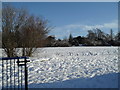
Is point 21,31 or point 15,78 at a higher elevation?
point 21,31

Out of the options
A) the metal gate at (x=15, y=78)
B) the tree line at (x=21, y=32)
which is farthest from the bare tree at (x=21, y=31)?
the metal gate at (x=15, y=78)

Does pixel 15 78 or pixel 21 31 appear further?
pixel 21 31

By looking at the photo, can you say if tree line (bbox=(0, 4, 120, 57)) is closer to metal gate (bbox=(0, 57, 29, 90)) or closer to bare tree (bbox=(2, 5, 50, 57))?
bare tree (bbox=(2, 5, 50, 57))

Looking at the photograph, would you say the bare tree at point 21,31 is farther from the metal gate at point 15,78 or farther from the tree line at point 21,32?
the metal gate at point 15,78

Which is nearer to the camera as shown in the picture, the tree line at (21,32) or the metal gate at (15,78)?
the metal gate at (15,78)

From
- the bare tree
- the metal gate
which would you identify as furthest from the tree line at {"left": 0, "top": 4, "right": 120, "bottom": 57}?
the metal gate

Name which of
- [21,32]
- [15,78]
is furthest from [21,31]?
[15,78]

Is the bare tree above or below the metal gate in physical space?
above

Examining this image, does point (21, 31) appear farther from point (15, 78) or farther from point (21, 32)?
point (15, 78)

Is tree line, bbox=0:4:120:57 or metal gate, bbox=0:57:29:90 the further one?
tree line, bbox=0:4:120:57

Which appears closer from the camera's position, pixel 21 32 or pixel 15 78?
pixel 15 78

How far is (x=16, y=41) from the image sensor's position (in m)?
13.5

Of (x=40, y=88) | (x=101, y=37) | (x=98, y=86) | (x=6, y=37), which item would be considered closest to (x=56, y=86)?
(x=40, y=88)

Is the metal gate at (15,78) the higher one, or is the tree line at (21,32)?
the tree line at (21,32)
